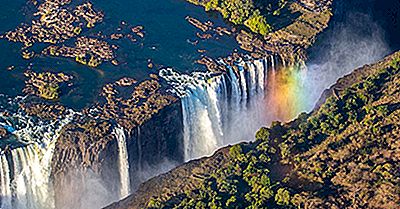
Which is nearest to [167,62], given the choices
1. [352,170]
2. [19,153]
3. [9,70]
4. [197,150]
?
[197,150]

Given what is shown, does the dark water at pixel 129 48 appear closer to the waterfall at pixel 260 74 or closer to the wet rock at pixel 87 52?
the wet rock at pixel 87 52

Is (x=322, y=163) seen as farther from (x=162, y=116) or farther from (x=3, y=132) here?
(x=3, y=132)

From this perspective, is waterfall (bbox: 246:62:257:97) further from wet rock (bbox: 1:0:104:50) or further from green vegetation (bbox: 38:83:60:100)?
green vegetation (bbox: 38:83:60:100)

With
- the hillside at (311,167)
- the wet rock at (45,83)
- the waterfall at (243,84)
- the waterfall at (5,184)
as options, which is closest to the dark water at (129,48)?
the wet rock at (45,83)

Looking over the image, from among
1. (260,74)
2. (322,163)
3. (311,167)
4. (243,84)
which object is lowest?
(311,167)

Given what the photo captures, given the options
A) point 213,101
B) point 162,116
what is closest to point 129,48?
point 213,101

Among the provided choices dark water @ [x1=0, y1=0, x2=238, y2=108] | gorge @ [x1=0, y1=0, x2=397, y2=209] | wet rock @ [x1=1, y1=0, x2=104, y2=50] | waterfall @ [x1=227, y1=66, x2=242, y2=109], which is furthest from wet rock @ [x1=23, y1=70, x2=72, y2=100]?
waterfall @ [x1=227, y1=66, x2=242, y2=109]
